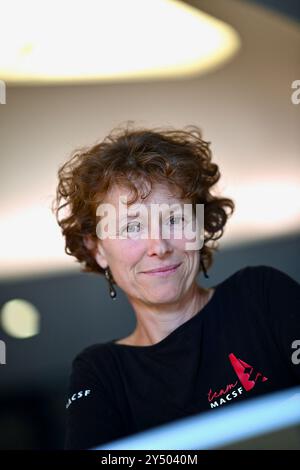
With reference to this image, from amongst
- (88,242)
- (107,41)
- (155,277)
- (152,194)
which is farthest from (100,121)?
(155,277)

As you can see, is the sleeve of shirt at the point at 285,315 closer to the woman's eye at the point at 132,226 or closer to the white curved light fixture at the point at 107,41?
the woman's eye at the point at 132,226

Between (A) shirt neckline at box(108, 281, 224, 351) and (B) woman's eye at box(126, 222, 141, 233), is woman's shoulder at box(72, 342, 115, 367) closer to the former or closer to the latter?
(A) shirt neckline at box(108, 281, 224, 351)

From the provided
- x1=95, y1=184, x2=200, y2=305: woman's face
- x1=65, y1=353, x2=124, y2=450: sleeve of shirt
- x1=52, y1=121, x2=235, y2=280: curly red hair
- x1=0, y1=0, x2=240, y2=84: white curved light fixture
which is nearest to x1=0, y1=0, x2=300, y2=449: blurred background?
x1=0, y1=0, x2=240, y2=84: white curved light fixture

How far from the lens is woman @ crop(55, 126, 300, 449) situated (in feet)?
5.20

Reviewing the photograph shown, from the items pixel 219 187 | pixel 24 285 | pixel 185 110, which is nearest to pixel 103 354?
pixel 24 285

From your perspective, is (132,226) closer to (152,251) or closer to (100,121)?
(152,251)

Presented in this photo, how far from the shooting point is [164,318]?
169 centimetres

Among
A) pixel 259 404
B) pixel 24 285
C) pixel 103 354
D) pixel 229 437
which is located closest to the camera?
pixel 229 437

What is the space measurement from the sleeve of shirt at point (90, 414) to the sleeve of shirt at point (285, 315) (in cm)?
43

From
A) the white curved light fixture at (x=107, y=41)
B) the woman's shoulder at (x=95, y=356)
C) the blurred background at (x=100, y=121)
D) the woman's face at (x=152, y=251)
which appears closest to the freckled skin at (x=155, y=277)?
the woman's face at (x=152, y=251)

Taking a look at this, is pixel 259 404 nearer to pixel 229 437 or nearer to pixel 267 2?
pixel 229 437

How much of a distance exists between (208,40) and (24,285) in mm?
1009

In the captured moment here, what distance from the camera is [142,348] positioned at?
167 cm

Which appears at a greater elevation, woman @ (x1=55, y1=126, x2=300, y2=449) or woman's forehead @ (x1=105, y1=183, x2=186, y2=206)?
woman's forehead @ (x1=105, y1=183, x2=186, y2=206)
